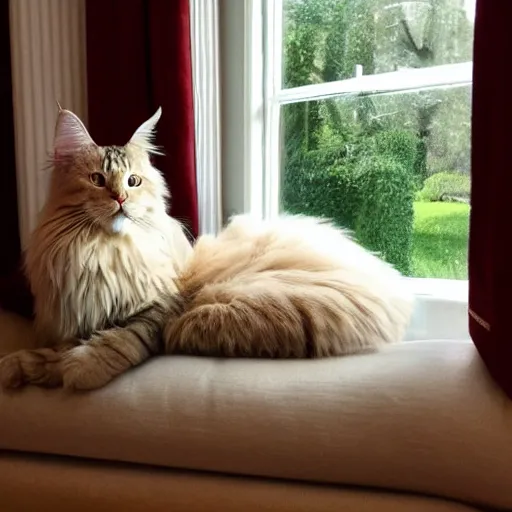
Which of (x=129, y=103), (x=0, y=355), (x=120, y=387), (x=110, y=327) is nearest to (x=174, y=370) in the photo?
(x=120, y=387)

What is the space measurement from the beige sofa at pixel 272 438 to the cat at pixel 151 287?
0.05 m

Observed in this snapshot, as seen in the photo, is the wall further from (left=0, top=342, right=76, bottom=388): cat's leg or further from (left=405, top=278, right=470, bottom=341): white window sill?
Result: (left=405, top=278, right=470, bottom=341): white window sill

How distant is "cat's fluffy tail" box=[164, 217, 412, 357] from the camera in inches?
46.8

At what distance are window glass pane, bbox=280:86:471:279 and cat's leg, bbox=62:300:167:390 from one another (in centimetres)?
71

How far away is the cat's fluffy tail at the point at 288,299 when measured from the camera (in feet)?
3.90

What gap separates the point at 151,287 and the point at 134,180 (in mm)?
237

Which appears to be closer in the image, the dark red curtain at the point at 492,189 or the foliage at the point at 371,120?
the dark red curtain at the point at 492,189

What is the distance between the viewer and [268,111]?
6.31ft

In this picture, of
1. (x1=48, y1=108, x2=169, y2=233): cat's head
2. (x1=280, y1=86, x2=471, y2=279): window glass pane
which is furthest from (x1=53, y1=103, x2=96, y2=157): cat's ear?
(x1=280, y1=86, x2=471, y2=279): window glass pane

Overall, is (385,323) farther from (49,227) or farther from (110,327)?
(49,227)

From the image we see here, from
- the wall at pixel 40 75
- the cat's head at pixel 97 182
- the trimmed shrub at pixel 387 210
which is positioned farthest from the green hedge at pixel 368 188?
the wall at pixel 40 75

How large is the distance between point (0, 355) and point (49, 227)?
1.14ft

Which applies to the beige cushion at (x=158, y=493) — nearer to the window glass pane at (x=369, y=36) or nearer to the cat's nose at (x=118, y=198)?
the cat's nose at (x=118, y=198)

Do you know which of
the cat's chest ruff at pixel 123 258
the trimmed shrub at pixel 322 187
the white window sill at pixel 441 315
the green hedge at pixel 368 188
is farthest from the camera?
the trimmed shrub at pixel 322 187
